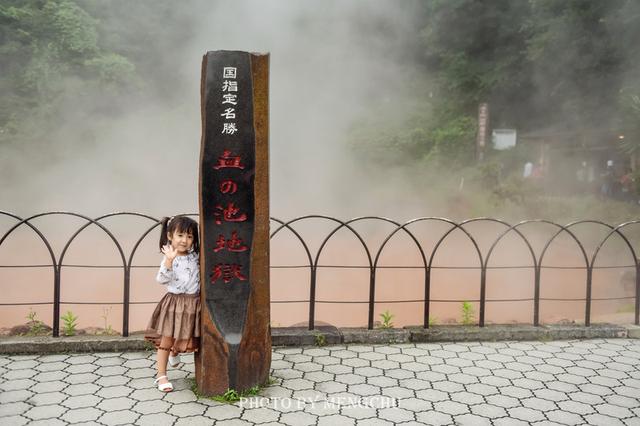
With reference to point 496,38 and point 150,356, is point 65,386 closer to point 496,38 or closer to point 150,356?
point 150,356

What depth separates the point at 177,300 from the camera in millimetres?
3402

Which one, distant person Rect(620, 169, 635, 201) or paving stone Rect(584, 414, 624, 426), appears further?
distant person Rect(620, 169, 635, 201)

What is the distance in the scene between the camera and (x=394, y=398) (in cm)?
341

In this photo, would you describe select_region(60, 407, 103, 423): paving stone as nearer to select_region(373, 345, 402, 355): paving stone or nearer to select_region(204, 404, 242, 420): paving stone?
select_region(204, 404, 242, 420): paving stone

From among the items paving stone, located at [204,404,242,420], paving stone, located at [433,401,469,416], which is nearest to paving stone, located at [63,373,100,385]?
paving stone, located at [204,404,242,420]

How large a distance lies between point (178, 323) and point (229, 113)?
1.38m

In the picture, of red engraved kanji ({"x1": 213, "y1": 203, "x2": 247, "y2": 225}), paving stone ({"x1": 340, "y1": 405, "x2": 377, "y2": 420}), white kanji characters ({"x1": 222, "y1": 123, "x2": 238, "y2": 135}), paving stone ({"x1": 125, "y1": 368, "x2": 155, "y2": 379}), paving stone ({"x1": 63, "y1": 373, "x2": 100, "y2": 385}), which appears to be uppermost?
white kanji characters ({"x1": 222, "y1": 123, "x2": 238, "y2": 135})

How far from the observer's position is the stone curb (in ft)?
13.3

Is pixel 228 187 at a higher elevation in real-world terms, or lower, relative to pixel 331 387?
higher

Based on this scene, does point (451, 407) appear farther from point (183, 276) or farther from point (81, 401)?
point (81, 401)

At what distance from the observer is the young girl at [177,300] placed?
11.0 ft

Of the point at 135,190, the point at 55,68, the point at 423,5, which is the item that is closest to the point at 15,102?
the point at 55,68

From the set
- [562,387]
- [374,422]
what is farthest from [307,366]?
[562,387]

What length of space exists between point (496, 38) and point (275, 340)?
782 inches
